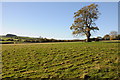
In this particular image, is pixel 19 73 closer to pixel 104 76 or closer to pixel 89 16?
pixel 104 76

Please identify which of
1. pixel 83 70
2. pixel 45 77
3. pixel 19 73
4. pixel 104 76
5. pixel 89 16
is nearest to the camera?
pixel 104 76

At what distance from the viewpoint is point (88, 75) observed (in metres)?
8.43

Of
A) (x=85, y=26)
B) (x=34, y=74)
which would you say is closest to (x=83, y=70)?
(x=34, y=74)

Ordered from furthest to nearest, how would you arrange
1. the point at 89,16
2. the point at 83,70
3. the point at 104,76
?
the point at 89,16
the point at 83,70
the point at 104,76

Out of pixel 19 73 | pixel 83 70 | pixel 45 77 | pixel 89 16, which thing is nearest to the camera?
pixel 45 77

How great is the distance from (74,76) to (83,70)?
1.19 m

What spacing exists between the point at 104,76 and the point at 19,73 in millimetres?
6995

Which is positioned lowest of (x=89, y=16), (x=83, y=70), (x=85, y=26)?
(x=83, y=70)

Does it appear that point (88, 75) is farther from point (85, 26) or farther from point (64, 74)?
point (85, 26)

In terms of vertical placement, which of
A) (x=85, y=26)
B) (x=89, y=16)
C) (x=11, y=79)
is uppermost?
(x=89, y=16)

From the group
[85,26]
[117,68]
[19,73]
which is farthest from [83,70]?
[85,26]

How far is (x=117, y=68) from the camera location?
363 inches

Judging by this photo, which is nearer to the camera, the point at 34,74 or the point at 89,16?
the point at 34,74

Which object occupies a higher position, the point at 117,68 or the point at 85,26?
the point at 85,26
